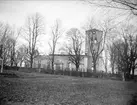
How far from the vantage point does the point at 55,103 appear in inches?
204

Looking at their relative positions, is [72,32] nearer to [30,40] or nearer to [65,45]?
[65,45]

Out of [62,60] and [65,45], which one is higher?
[65,45]

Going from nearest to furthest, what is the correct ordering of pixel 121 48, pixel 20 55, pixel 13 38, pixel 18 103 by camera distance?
pixel 18 103
pixel 121 48
pixel 13 38
pixel 20 55

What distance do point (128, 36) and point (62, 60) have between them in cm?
3545

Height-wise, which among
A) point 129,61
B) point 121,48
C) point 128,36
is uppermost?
point 128,36

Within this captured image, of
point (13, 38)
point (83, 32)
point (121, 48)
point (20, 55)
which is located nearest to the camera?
point (121, 48)

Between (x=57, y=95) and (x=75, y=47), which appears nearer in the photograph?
(x=57, y=95)

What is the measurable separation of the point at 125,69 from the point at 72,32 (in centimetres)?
2240

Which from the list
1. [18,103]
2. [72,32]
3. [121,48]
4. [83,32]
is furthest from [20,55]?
[18,103]

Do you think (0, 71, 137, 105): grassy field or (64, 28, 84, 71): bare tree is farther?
(64, 28, 84, 71): bare tree

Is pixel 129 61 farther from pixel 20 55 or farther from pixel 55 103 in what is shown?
pixel 20 55

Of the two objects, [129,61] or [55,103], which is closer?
[55,103]

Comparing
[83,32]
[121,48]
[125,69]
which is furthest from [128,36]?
[83,32]

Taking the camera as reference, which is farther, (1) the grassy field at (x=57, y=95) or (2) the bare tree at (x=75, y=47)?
(2) the bare tree at (x=75, y=47)
